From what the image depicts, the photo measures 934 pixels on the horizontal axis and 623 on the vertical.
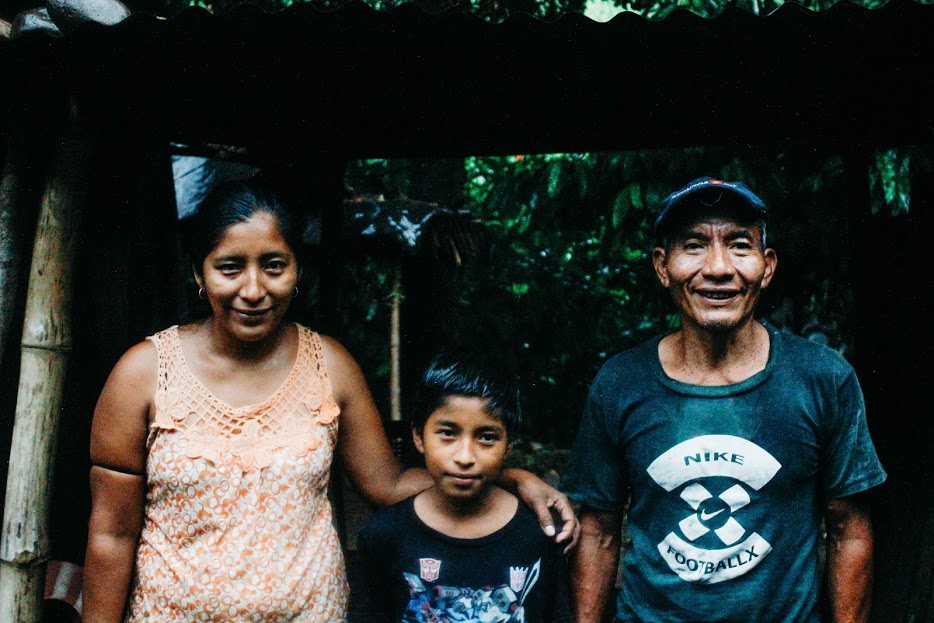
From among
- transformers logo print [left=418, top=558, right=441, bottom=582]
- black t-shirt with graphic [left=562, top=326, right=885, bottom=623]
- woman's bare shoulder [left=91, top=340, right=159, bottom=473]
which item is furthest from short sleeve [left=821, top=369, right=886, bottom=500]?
woman's bare shoulder [left=91, top=340, right=159, bottom=473]

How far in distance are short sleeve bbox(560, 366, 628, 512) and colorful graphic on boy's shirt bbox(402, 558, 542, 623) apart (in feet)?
1.05

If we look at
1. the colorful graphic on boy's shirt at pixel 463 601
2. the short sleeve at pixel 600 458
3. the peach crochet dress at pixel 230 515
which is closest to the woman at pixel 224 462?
the peach crochet dress at pixel 230 515

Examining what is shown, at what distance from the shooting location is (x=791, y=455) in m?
2.28

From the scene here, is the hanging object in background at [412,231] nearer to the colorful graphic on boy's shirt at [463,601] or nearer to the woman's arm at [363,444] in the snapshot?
the woman's arm at [363,444]

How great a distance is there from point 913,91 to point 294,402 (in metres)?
2.05

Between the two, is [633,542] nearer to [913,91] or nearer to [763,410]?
[763,410]

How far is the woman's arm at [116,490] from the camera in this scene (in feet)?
7.80

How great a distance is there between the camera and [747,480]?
7.49ft

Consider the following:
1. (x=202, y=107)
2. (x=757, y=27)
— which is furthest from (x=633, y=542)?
(x=202, y=107)

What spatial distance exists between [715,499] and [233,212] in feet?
5.15

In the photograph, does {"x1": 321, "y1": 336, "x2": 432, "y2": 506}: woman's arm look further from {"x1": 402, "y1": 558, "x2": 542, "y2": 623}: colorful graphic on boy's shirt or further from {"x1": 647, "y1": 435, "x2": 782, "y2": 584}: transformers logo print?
{"x1": 647, "y1": 435, "x2": 782, "y2": 584}: transformers logo print

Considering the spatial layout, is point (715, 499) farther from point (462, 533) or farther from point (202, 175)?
point (202, 175)

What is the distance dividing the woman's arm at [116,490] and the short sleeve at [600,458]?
126cm

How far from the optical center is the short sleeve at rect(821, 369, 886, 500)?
2.26 metres
